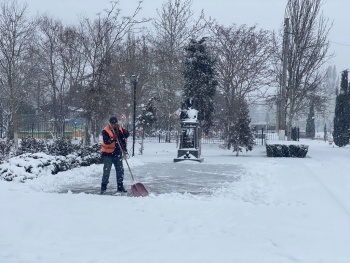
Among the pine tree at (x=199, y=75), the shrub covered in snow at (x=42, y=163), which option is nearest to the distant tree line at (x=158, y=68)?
the pine tree at (x=199, y=75)

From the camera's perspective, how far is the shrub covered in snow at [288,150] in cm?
1966

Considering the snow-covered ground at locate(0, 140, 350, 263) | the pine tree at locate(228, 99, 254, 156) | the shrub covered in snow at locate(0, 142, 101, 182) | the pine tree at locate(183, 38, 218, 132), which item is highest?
the pine tree at locate(183, 38, 218, 132)

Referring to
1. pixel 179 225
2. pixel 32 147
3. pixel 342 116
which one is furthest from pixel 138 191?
pixel 342 116

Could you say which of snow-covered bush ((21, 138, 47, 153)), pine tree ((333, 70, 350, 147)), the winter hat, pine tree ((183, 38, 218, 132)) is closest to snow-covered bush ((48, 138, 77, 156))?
snow-covered bush ((21, 138, 47, 153))

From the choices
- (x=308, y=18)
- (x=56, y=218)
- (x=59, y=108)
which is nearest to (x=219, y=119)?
(x=308, y=18)

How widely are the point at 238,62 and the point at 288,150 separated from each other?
34.1 feet

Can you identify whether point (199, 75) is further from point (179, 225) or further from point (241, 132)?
point (179, 225)

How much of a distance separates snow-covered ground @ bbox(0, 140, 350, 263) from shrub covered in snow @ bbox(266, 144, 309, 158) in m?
10.1

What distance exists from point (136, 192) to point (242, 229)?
2.97m

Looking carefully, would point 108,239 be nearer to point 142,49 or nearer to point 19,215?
point 19,215

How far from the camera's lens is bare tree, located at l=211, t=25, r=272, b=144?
2820cm

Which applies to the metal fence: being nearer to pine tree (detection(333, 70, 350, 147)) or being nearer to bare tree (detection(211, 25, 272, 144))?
bare tree (detection(211, 25, 272, 144))

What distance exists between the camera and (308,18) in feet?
86.6

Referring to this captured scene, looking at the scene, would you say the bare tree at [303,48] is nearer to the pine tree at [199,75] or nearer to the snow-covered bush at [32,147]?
the pine tree at [199,75]
